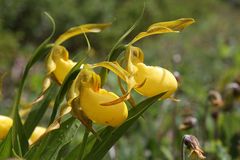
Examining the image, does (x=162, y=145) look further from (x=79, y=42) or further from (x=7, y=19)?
(x=79, y=42)

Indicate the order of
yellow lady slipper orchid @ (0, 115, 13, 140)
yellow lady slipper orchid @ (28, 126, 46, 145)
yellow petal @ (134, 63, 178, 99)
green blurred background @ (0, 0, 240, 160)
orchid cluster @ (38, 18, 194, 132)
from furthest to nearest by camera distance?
green blurred background @ (0, 0, 240, 160), yellow lady slipper orchid @ (28, 126, 46, 145), yellow lady slipper orchid @ (0, 115, 13, 140), yellow petal @ (134, 63, 178, 99), orchid cluster @ (38, 18, 194, 132)

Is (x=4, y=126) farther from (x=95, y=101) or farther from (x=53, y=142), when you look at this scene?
(x=95, y=101)

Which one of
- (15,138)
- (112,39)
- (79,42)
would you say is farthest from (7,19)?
(15,138)

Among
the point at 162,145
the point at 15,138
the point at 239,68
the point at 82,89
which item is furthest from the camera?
the point at 239,68

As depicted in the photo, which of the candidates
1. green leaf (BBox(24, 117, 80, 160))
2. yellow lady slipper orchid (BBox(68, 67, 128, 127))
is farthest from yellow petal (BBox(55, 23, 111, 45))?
green leaf (BBox(24, 117, 80, 160))

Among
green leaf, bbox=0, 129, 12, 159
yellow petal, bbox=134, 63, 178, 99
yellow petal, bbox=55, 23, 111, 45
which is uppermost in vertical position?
yellow petal, bbox=55, 23, 111, 45

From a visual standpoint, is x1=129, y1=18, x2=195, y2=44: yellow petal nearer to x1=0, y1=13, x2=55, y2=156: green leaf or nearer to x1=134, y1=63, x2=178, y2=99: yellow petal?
x1=134, y1=63, x2=178, y2=99: yellow petal

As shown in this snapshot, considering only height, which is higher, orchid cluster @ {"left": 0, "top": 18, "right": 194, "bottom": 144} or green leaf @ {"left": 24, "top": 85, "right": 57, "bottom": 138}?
orchid cluster @ {"left": 0, "top": 18, "right": 194, "bottom": 144}
